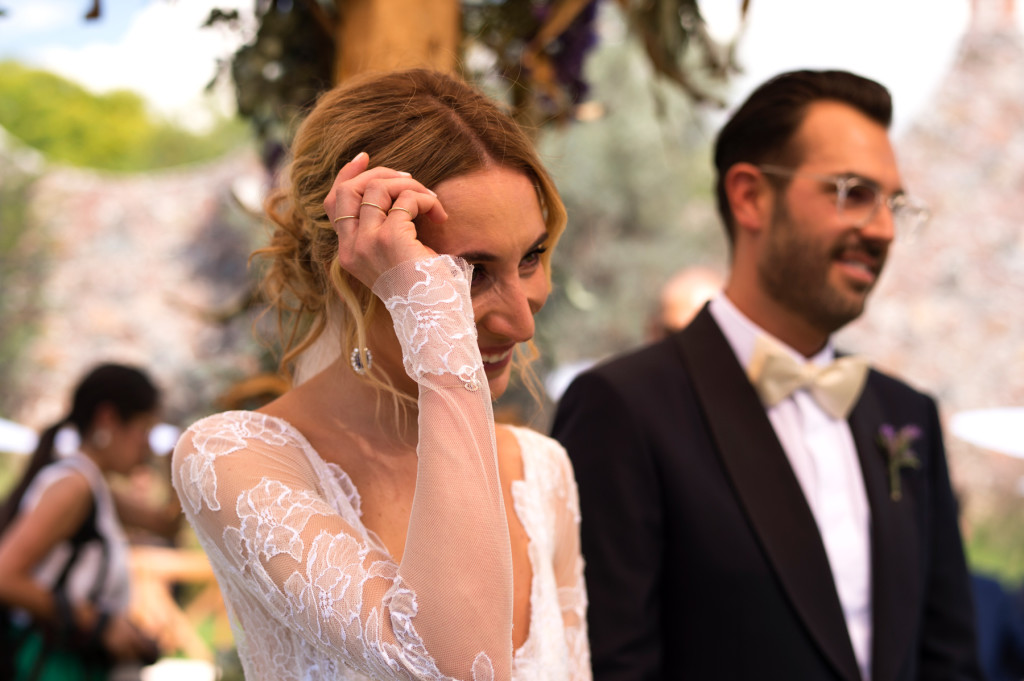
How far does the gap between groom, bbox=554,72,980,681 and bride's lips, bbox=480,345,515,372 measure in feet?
2.15

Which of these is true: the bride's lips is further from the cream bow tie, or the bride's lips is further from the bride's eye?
the cream bow tie

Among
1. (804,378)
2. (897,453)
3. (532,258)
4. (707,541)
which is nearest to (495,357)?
(532,258)

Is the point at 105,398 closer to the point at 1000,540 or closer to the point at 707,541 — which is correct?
the point at 707,541

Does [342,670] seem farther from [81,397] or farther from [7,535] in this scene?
[81,397]

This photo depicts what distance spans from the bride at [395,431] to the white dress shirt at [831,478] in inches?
28.0

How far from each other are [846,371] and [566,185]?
31.3 feet

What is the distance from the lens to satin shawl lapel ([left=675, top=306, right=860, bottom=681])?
199 cm

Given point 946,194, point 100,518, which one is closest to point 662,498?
point 100,518

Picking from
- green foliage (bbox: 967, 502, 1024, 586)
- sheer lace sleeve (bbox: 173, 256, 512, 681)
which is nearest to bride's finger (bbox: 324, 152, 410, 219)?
sheer lace sleeve (bbox: 173, 256, 512, 681)

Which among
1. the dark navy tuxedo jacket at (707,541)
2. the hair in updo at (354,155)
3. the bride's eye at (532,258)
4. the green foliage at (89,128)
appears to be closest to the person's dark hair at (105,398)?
the dark navy tuxedo jacket at (707,541)

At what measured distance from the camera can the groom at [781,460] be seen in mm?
2004

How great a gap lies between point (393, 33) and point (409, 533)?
145 cm

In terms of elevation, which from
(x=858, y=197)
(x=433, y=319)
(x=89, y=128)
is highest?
(x=858, y=197)

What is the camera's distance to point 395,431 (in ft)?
5.29
